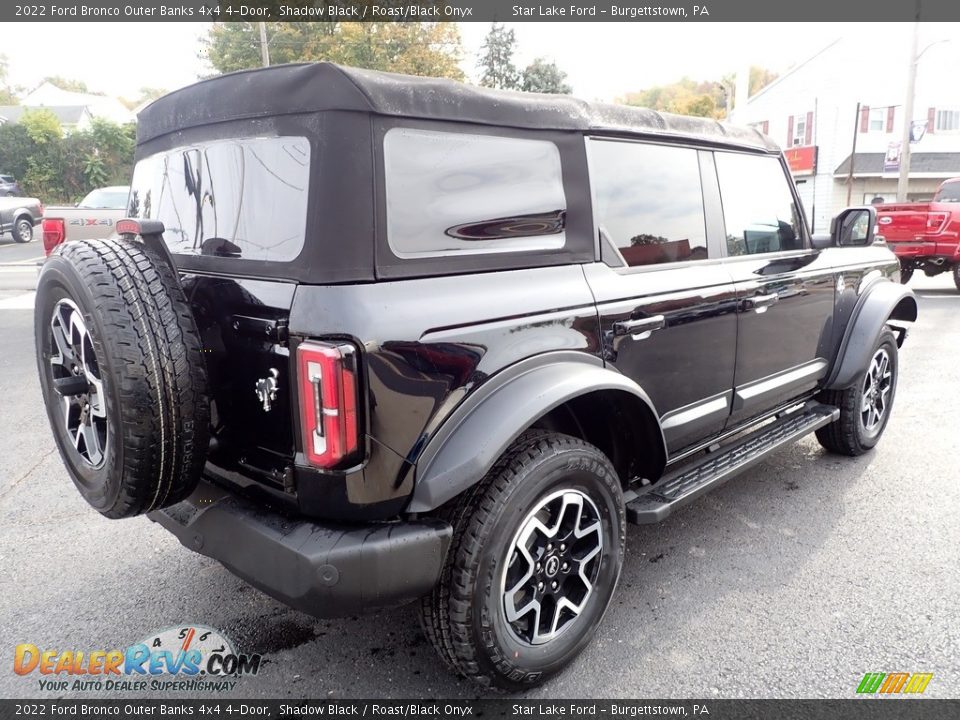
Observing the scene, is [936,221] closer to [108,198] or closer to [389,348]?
[389,348]

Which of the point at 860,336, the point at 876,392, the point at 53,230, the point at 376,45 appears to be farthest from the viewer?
the point at 376,45

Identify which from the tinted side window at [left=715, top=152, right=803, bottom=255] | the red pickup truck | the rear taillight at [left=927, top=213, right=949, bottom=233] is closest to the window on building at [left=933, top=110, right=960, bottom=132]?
Answer: the red pickup truck

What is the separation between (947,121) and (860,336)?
35412 mm

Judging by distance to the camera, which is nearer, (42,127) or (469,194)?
(469,194)

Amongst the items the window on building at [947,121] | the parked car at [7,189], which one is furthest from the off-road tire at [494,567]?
the window on building at [947,121]

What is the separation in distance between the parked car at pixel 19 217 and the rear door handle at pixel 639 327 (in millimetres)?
22161

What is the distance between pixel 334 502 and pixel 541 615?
3.07 feet

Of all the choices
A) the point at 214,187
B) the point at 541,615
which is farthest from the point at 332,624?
the point at 214,187

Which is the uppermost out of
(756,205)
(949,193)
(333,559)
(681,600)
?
(949,193)

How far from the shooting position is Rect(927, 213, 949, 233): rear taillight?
35.7ft

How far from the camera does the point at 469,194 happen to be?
2283 millimetres

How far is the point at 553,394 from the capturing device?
225cm

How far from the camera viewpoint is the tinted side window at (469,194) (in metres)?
2.10

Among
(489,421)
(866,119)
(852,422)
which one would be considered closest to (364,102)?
(489,421)
